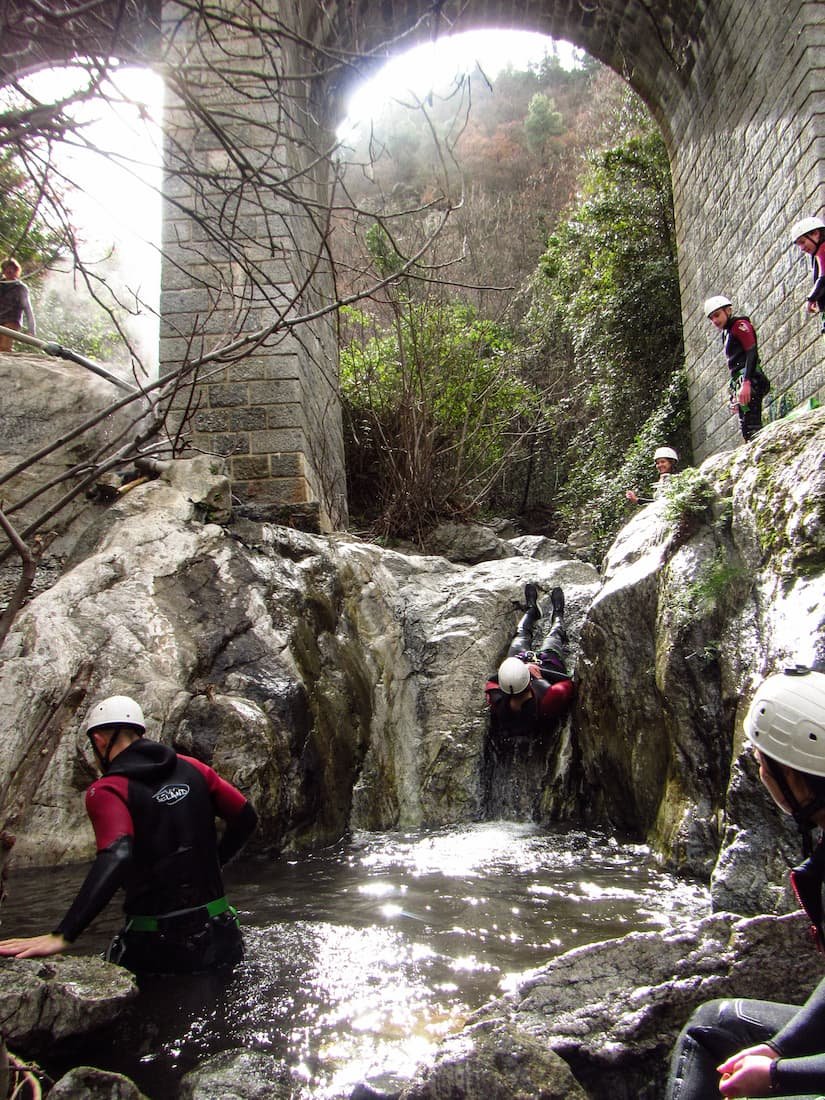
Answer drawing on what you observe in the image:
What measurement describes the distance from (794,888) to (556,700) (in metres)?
4.54

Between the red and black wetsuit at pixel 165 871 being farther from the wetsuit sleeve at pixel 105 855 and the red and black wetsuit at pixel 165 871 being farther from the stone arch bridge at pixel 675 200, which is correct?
the stone arch bridge at pixel 675 200

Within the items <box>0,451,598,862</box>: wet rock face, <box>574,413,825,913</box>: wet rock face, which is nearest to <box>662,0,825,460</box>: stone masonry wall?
<box>574,413,825,913</box>: wet rock face

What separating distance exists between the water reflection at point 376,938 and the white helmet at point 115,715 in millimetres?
970

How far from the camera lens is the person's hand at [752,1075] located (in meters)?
1.70

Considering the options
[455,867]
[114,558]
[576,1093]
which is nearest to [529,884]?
[455,867]

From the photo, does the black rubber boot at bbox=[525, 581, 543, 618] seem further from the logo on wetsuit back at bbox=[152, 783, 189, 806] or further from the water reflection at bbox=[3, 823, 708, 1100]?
the logo on wetsuit back at bbox=[152, 783, 189, 806]

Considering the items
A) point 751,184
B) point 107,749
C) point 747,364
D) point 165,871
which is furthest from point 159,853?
point 751,184

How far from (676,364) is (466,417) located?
3.01 meters

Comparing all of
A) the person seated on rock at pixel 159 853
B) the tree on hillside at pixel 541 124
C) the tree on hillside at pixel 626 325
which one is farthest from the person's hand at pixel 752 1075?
the tree on hillside at pixel 541 124

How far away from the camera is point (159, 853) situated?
3365mm

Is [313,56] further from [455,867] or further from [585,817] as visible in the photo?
[585,817]

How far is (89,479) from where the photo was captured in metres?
2.30

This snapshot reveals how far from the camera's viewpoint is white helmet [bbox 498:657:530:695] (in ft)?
20.9

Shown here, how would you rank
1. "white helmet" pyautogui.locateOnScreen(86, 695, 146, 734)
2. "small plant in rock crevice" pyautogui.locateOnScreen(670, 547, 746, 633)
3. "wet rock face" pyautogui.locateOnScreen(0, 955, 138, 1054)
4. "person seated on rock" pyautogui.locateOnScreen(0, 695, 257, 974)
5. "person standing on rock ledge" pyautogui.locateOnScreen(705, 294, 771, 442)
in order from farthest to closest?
Result: "person standing on rock ledge" pyautogui.locateOnScreen(705, 294, 771, 442), "small plant in rock crevice" pyautogui.locateOnScreen(670, 547, 746, 633), "white helmet" pyautogui.locateOnScreen(86, 695, 146, 734), "person seated on rock" pyautogui.locateOnScreen(0, 695, 257, 974), "wet rock face" pyautogui.locateOnScreen(0, 955, 138, 1054)
